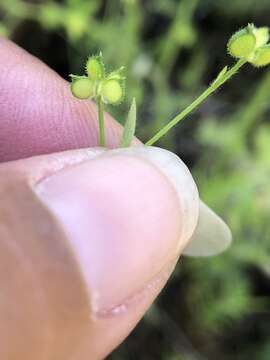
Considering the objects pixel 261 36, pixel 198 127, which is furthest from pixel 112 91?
pixel 198 127

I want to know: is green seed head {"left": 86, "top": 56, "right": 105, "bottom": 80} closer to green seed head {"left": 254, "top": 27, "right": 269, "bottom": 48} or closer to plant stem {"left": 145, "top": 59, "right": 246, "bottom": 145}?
plant stem {"left": 145, "top": 59, "right": 246, "bottom": 145}

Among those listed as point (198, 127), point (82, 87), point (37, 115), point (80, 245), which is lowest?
point (198, 127)

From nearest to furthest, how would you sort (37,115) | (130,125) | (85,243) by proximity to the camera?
(85,243) < (130,125) < (37,115)

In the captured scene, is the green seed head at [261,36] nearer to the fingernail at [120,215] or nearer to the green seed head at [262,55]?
the green seed head at [262,55]

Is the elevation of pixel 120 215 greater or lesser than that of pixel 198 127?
greater

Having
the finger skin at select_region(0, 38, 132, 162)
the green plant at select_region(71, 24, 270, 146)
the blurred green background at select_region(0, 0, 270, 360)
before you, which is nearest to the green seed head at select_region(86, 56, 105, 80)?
the green plant at select_region(71, 24, 270, 146)

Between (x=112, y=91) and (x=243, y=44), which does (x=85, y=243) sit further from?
(x=243, y=44)

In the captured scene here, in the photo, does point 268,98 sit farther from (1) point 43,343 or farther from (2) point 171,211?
→ (1) point 43,343
